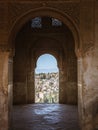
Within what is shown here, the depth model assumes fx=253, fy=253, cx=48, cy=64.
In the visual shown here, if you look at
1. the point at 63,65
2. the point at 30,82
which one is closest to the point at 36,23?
the point at 63,65

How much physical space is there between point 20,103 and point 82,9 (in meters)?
8.99

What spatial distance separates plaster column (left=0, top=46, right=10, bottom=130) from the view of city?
511 inches

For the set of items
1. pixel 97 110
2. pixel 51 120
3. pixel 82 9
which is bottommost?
pixel 51 120

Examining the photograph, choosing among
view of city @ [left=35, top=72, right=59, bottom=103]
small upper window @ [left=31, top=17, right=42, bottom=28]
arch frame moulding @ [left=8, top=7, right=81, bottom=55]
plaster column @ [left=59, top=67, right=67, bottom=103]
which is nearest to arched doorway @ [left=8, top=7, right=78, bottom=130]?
plaster column @ [left=59, top=67, right=67, bottom=103]

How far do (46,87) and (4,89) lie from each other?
14332mm

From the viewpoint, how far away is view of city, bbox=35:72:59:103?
20.8 m

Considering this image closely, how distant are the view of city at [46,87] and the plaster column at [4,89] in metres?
13.0

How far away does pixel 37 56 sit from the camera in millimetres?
16188

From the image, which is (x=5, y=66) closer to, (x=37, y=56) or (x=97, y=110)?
(x=97, y=110)

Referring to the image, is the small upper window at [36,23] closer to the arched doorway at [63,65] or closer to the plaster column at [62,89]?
the arched doorway at [63,65]

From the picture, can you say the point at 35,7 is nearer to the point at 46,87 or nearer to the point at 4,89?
the point at 4,89

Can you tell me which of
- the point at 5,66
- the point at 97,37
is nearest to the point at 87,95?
the point at 97,37

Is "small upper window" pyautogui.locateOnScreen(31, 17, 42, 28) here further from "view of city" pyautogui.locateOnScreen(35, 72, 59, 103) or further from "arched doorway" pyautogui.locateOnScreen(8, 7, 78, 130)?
"view of city" pyautogui.locateOnScreen(35, 72, 59, 103)

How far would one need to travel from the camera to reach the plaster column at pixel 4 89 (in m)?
7.46
